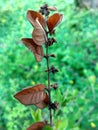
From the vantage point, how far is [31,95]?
0.99 m

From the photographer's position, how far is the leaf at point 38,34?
953 millimetres

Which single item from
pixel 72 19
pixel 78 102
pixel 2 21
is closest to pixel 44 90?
pixel 78 102

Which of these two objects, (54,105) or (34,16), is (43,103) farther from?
(34,16)

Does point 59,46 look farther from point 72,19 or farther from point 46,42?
point 46,42

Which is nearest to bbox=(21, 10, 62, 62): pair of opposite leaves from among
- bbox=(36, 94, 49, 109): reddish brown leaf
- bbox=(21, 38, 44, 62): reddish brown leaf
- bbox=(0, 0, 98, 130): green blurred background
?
bbox=(21, 38, 44, 62): reddish brown leaf

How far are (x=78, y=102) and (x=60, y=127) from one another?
1183 mm

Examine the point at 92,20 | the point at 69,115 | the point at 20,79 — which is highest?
the point at 92,20

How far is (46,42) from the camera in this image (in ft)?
3.25

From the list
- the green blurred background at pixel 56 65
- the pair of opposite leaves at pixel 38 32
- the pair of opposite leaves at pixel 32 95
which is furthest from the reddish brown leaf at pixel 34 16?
the green blurred background at pixel 56 65

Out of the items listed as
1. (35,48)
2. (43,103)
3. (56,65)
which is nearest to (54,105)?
(43,103)

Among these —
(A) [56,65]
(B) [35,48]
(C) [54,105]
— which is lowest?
(A) [56,65]

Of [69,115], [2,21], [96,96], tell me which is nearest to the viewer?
[69,115]

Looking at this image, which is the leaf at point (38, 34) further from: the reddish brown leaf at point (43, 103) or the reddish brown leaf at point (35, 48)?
the reddish brown leaf at point (43, 103)

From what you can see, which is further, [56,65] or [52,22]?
[56,65]
